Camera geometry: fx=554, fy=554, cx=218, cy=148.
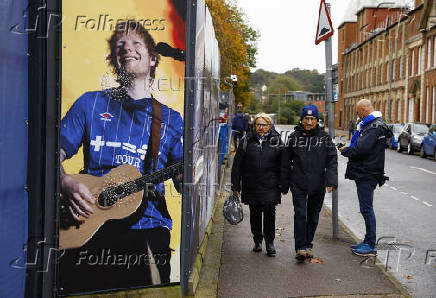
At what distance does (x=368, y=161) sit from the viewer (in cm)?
680

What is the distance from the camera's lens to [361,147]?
22.2 feet

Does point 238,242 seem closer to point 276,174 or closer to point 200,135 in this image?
point 276,174

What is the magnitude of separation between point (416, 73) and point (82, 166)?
49920mm

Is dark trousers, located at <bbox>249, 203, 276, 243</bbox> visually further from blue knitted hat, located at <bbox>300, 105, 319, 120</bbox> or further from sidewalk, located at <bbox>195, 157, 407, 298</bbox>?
blue knitted hat, located at <bbox>300, 105, 319, 120</bbox>

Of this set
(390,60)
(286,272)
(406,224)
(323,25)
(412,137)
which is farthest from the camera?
(390,60)

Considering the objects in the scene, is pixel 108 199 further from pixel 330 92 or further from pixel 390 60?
pixel 390 60

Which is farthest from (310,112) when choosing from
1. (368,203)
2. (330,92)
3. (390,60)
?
(390,60)

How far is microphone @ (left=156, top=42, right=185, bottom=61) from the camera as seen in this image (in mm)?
4512

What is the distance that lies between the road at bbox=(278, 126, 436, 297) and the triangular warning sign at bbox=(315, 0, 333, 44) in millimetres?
3044

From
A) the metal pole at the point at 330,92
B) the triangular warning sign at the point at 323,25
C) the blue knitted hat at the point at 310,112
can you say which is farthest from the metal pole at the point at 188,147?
the triangular warning sign at the point at 323,25

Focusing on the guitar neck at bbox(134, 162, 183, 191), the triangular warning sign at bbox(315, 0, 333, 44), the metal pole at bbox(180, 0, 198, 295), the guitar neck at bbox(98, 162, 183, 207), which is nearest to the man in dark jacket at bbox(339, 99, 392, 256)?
the triangular warning sign at bbox(315, 0, 333, 44)

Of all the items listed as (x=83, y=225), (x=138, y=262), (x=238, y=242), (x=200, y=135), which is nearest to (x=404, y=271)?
(x=238, y=242)

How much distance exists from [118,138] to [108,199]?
0.51m

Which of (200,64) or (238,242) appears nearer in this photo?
(200,64)
